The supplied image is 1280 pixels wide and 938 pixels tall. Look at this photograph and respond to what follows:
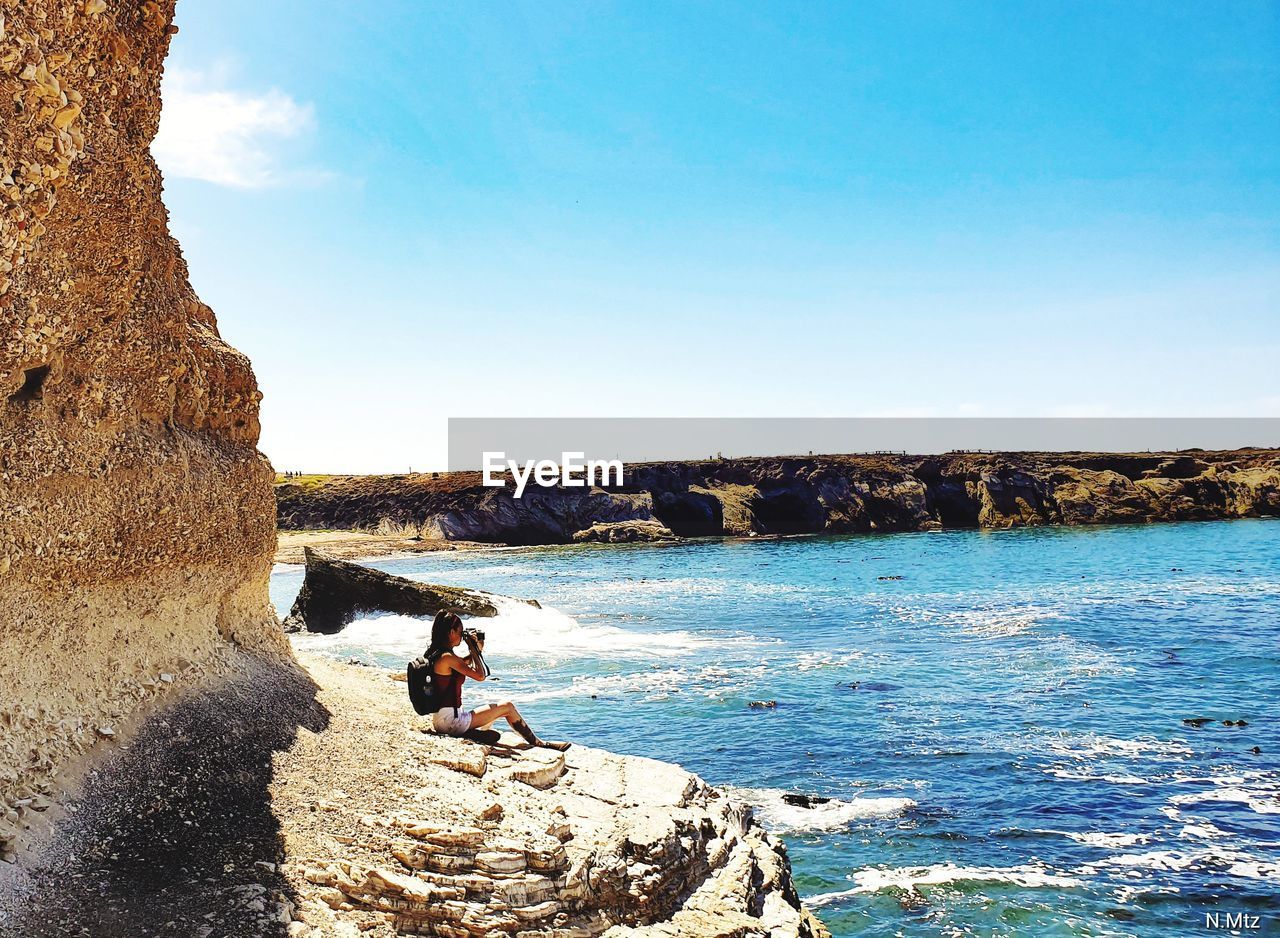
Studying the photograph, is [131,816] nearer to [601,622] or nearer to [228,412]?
[228,412]

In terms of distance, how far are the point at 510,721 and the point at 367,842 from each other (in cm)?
344

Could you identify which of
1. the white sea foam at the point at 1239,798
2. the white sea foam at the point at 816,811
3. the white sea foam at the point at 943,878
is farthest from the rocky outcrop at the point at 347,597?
the white sea foam at the point at 1239,798

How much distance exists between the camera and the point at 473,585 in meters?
52.7

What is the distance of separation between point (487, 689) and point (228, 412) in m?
12.3

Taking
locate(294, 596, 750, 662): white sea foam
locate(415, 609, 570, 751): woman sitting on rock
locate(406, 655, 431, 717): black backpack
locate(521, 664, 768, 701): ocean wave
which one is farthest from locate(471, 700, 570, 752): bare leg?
locate(294, 596, 750, 662): white sea foam

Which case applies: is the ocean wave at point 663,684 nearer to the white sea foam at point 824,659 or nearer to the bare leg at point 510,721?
the white sea foam at point 824,659

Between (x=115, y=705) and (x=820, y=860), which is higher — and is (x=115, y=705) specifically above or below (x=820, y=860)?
above

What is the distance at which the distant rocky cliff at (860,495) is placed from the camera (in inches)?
3730

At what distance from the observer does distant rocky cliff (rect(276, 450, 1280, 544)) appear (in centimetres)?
9475

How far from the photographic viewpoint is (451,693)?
11625mm

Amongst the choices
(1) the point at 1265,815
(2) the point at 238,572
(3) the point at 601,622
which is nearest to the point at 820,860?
(1) the point at 1265,815

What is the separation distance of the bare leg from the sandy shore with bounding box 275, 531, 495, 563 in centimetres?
5948

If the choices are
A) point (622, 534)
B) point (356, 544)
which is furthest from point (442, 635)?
point (622, 534)

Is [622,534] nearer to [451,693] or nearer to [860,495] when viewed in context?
[860,495]
